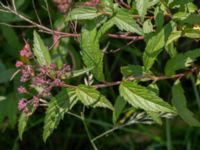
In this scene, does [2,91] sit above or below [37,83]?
below

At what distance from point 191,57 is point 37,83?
1.54 ft

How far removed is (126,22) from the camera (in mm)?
1425

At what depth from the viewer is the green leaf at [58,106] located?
1446 millimetres

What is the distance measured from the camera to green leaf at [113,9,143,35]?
4.65 feet

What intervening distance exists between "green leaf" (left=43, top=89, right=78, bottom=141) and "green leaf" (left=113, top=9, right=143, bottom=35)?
239 millimetres

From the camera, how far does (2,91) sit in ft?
8.00

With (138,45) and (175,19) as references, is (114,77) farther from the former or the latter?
(175,19)

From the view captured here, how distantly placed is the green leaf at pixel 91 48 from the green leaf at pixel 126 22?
7 cm

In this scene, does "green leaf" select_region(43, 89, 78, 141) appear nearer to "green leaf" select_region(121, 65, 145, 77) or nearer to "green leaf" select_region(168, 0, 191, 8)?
"green leaf" select_region(121, 65, 145, 77)

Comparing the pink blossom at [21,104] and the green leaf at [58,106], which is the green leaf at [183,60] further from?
the pink blossom at [21,104]

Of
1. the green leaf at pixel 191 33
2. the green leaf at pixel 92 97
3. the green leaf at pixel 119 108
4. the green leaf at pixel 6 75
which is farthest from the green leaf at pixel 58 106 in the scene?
the green leaf at pixel 6 75

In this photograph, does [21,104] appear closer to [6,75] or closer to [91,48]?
[91,48]

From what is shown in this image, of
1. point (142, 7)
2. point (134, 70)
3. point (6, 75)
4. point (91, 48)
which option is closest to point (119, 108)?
point (134, 70)

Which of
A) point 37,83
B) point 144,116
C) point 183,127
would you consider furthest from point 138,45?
point 37,83
